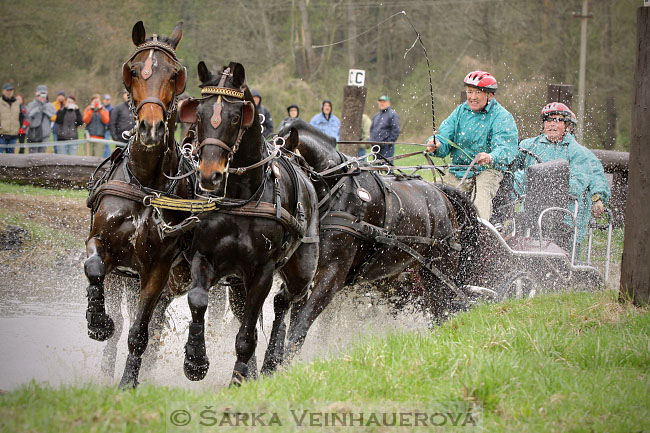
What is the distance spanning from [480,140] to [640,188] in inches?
88.3

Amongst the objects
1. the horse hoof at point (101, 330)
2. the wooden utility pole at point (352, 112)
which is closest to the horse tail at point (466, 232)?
the horse hoof at point (101, 330)

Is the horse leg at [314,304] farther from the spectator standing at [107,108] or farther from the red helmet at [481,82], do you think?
the spectator standing at [107,108]

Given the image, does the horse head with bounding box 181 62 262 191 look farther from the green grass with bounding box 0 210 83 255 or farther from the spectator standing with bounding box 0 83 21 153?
the spectator standing with bounding box 0 83 21 153

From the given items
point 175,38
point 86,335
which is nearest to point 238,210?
point 175,38

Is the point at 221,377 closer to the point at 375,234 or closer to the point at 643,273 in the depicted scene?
the point at 375,234

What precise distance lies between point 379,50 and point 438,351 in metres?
24.8

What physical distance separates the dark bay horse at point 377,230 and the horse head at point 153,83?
3.56ft

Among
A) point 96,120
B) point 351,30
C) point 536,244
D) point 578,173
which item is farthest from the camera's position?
point 351,30

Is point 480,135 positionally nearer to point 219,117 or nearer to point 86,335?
point 219,117

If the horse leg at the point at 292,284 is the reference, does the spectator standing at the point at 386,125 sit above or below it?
above

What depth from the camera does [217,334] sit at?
678 cm

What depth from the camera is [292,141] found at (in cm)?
577

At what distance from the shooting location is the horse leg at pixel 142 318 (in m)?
4.98

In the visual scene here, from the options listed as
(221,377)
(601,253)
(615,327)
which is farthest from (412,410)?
(601,253)
